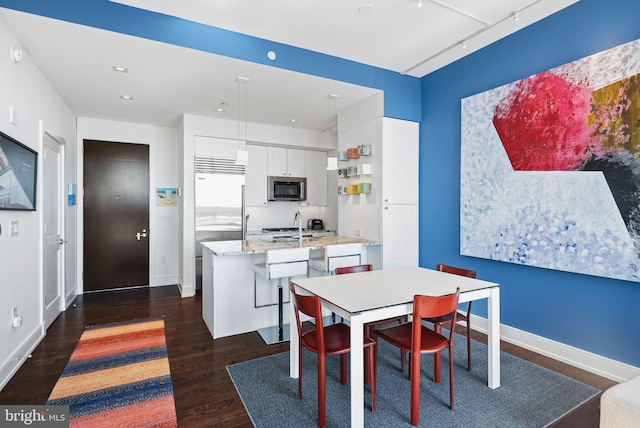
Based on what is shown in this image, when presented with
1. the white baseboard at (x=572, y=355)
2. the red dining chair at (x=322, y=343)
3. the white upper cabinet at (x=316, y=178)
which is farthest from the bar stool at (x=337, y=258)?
the white upper cabinet at (x=316, y=178)

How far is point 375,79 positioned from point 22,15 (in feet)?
10.8

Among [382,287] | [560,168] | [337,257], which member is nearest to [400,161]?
[337,257]

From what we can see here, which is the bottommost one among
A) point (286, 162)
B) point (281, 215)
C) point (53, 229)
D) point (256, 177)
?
point (53, 229)

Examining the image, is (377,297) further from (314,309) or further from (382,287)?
(314,309)

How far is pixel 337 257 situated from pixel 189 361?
1.70 m

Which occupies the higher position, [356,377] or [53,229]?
[53,229]

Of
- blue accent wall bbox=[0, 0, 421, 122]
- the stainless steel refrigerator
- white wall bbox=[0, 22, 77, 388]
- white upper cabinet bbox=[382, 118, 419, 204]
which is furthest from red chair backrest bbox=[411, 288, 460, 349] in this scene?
the stainless steel refrigerator

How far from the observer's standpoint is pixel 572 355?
2775 millimetres

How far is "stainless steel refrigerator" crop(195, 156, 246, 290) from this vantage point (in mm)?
5043

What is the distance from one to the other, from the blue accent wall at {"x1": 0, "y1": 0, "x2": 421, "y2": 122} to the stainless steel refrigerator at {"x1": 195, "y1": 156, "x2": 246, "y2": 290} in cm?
231

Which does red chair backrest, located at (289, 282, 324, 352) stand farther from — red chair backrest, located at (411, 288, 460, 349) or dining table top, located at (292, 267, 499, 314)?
red chair backrest, located at (411, 288, 460, 349)

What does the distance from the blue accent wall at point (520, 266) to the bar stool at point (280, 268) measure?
1.87 meters

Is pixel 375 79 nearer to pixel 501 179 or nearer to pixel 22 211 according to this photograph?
pixel 501 179

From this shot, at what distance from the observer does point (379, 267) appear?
410 cm
